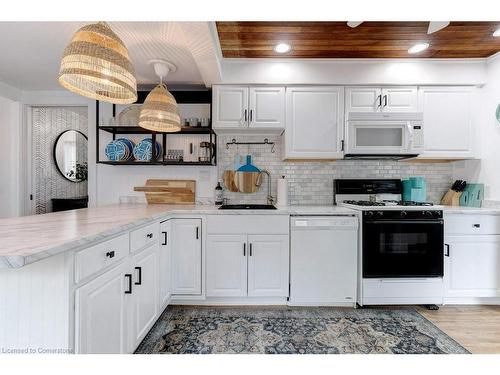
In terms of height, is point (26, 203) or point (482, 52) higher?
point (482, 52)

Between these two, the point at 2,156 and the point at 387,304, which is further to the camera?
the point at 2,156

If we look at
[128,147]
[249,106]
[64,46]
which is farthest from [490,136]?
[64,46]

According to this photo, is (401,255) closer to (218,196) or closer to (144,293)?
(218,196)

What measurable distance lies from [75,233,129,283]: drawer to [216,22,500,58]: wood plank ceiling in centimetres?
170

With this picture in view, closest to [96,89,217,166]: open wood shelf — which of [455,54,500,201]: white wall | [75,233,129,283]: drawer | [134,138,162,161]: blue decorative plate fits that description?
[134,138,162,161]: blue decorative plate

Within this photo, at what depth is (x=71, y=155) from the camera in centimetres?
446

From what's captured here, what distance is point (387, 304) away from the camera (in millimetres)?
2314

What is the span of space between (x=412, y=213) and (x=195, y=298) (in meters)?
2.07

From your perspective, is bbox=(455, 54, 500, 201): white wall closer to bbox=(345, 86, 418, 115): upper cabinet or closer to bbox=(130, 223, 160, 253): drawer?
bbox=(345, 86, 418, 115): upper cabinet

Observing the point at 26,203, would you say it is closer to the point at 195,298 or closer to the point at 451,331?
the point at 195,298

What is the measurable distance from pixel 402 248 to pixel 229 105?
2.10 metres

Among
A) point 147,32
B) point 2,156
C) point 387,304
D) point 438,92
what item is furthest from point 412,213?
point 2,156

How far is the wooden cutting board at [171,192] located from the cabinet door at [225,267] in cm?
83

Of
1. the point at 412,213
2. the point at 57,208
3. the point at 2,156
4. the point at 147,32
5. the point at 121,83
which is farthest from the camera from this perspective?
the point at 57,208
